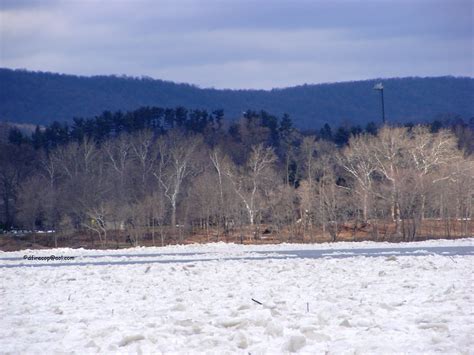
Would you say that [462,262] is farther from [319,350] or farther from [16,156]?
[16,156]

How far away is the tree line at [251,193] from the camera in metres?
55.5

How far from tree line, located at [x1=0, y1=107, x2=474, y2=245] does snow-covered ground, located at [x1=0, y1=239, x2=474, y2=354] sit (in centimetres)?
3377

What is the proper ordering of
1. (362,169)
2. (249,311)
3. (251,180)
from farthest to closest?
(251,180)
(362,169)
(249,311)

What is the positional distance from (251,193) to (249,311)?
5078 cm

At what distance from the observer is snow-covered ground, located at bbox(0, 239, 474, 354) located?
10.5 m

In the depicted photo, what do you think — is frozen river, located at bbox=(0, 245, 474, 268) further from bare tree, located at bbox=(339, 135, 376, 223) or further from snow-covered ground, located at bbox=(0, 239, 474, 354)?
bare tree, located at bbox=(339, 135, 376, 223)

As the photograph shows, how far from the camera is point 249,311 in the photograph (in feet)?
42.1

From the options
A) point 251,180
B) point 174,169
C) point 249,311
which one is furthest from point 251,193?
point 249,311

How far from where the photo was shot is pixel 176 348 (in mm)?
10430

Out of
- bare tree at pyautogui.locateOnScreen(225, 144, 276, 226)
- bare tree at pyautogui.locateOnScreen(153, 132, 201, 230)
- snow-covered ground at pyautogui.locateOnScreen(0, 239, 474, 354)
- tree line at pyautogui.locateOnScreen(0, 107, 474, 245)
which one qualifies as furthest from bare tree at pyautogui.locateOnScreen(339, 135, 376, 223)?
snow-covered ground at pyautogui.locateOnScreen(0, 239, 474, 354)

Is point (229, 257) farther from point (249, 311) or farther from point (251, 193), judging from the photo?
point (251, 193)

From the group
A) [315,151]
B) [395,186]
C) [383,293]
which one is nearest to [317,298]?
[383,293]

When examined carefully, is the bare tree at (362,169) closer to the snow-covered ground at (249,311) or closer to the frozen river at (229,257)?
the frozen river at (229,257)

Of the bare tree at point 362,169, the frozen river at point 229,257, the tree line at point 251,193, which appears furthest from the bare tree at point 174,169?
the frozen river at point 229,257
